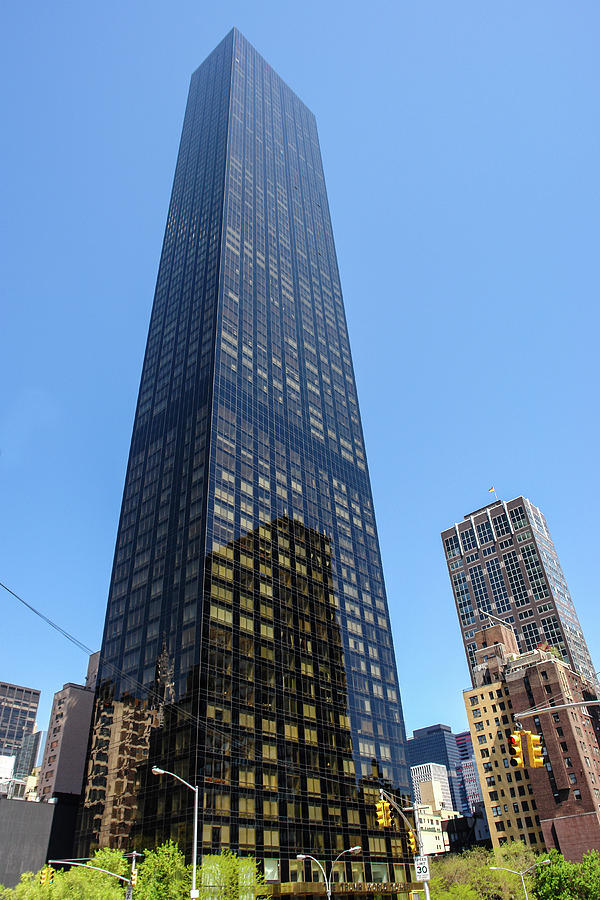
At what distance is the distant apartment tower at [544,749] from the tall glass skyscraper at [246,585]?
42.3 metres

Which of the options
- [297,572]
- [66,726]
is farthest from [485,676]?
[66,726]

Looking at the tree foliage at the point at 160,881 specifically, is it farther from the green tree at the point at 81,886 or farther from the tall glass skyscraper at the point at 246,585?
the tall glass skyscraper at the point at 246,585

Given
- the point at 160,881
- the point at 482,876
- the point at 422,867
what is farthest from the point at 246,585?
the point at 482,876

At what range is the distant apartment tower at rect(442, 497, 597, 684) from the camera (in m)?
172

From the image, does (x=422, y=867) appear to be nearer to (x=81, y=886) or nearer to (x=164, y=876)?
(x=164, y=876)

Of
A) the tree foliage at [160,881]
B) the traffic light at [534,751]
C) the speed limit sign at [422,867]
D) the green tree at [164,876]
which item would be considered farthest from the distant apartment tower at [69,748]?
the traffic light at [534,751]

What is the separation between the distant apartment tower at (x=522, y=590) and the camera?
172 m

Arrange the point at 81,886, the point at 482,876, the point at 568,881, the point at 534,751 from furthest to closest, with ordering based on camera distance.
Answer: the point at 482,876, the point at 568,881, the point at 81,886, the point at 534,751

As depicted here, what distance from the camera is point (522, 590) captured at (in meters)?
182

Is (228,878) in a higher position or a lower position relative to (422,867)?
higher

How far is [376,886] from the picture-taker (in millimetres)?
83188

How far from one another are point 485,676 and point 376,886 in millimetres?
80301

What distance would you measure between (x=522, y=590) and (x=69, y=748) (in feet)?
398

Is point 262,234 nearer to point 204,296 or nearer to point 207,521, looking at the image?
point 204,296
